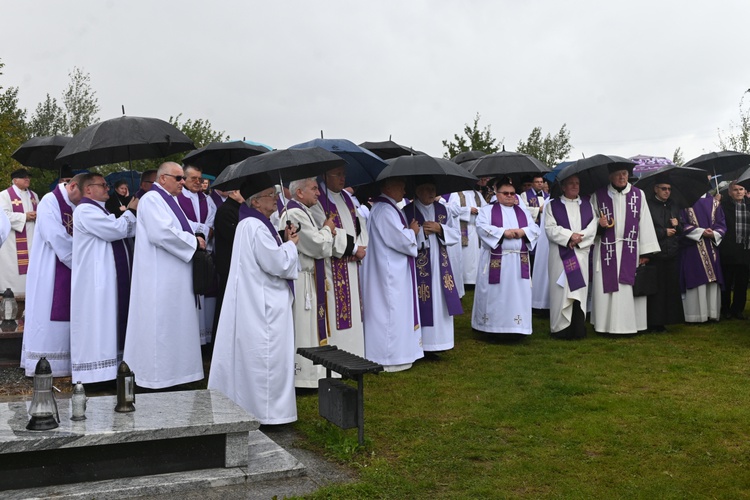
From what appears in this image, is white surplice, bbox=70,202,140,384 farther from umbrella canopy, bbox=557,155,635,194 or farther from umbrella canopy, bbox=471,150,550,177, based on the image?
umbrella canopy, bbox=557,155,635,194

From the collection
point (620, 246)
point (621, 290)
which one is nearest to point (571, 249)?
point (620, 246)

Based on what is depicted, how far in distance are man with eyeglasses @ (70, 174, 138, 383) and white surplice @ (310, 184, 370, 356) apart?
1950mm

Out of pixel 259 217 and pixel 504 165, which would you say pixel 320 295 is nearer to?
pixel 259 217

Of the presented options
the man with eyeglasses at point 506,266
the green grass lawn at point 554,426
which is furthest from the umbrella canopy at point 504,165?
the green grass lawn at point 554,426

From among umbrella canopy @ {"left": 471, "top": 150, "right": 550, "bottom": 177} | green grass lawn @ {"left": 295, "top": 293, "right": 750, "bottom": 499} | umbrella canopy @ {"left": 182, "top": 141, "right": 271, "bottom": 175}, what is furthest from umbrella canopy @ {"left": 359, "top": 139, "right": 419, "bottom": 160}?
green grass lawn @ {"left": 295, "top": 293, "right": 750, "bottom": 499}

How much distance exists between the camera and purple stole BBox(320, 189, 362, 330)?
8078 mm

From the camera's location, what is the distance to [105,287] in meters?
7.73

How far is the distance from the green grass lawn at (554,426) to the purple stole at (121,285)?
1863 mm

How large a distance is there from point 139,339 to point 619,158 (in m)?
6.24

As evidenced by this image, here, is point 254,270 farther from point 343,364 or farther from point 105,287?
point 105,287

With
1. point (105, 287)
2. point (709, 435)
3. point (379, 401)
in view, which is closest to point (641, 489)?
point (709, 435)

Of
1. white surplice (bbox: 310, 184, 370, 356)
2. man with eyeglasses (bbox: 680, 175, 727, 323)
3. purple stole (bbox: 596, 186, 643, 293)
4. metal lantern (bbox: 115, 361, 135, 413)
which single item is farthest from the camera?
man with eyeglasses (bbox: 680, 175, 727, 323)

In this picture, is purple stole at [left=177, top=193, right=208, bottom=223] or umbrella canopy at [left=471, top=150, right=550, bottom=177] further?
umbrella canopy at [left=471, top=150, right=550, bottom=177]

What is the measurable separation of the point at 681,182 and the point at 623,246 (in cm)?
133
